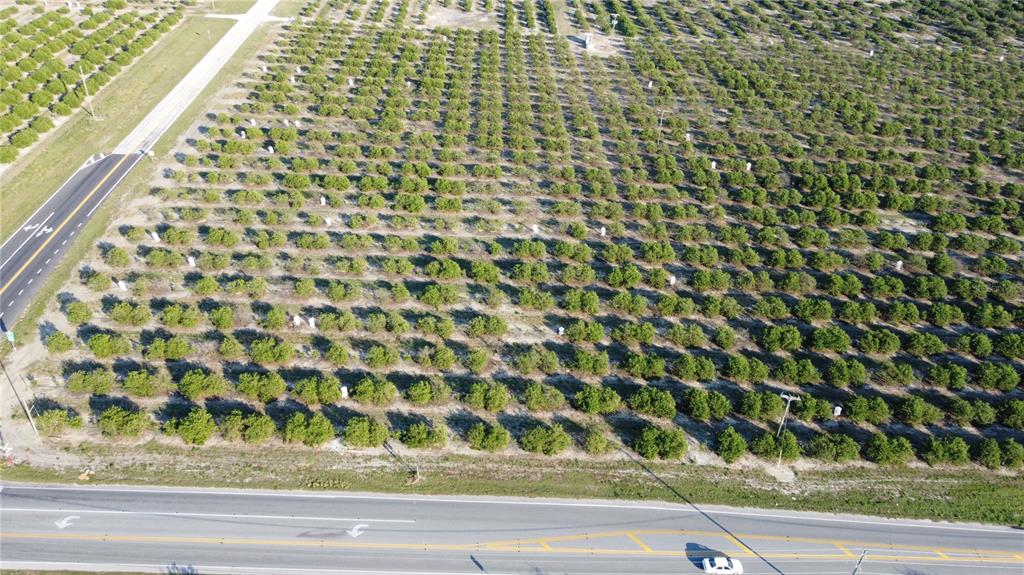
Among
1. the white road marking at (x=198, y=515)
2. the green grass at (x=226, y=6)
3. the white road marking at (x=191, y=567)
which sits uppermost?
the green grass at (x=226, y=6)

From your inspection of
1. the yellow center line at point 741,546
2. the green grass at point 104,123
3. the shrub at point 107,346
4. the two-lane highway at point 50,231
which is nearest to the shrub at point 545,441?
the yellow center line at point 741,546

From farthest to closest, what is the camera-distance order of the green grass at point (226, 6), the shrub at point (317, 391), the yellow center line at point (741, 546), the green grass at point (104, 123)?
the green grass at point (226, 6) < the green grass at point (104, 123) < the shrub at point (317, 391) < the yellow center line at point (741, 546)

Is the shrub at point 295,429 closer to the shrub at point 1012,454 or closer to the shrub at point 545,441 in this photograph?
the shrub at point 545,441

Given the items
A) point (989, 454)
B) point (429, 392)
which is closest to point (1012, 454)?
point (989, 454)

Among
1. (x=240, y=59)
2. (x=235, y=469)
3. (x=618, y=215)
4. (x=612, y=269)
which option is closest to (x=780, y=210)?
(x=618, y=215)

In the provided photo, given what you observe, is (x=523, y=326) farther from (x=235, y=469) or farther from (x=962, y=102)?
(x=962, y=102)

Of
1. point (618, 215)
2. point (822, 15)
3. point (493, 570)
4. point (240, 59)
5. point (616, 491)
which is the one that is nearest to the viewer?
point (493, 570)

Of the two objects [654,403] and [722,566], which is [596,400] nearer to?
[654,403]

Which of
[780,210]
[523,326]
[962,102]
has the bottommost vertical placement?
[523,326]
